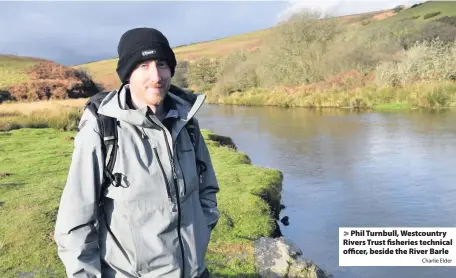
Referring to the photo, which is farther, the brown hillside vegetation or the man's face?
the brown hillside vegetation

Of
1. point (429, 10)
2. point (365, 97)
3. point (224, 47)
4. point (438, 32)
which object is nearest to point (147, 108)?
point (365, 97)

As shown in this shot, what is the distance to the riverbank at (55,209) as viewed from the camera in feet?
20.3

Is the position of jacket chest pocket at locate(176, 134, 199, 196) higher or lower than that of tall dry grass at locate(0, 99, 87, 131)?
higher

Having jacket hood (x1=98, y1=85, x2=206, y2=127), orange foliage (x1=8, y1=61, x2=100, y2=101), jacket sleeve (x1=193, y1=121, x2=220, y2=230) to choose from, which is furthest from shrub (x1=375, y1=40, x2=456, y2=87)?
jacket hood (x1=98, y1=85, x2=206, y2=127)

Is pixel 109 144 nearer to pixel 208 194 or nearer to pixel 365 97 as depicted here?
pixel 208 194

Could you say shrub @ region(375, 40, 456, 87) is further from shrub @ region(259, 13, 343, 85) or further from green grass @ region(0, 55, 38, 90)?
green grass @ region(0, 55, 38, 90)

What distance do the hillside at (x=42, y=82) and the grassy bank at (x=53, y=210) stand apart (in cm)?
1729

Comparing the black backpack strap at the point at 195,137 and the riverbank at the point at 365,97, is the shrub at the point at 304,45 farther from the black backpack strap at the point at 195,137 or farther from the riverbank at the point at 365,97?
the black backpack strap at the point at 195,137

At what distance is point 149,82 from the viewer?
Result: 8.38ft

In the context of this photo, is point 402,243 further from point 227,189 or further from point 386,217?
point 227,189

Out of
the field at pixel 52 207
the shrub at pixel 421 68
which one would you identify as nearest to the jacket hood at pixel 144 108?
the field at pixel 52 207

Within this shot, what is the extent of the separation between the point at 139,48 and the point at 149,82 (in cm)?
19

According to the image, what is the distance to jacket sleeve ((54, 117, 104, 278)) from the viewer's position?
2377 millimetres

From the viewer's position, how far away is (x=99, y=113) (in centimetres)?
244
